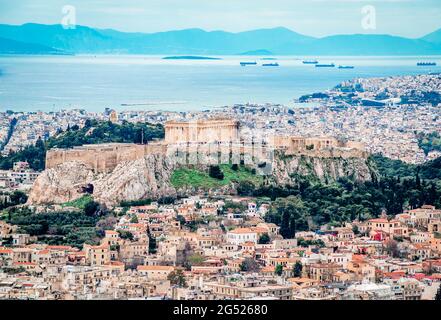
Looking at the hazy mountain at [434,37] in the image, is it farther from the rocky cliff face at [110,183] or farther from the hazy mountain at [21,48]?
the hazy mountain at [21,48]

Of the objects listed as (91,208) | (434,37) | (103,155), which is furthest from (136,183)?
(434,37)

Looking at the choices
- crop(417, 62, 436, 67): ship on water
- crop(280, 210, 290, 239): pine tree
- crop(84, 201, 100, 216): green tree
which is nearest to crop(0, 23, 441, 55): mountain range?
crop(417, 62, 436, 67): ship on water

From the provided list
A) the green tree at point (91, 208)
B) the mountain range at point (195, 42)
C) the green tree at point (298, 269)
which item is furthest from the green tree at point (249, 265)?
the mountain range at point (195, 42)

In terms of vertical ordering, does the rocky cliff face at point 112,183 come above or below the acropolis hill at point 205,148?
below

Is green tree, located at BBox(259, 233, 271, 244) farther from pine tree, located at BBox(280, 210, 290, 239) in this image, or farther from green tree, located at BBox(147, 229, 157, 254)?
green tree, located at BBox(147, 229, 157, 254)

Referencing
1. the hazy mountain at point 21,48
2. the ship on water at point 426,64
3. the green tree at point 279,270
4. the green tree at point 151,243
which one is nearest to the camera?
the green tree at point 279,270

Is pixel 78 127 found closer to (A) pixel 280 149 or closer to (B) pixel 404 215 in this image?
(A) pixel 280 149

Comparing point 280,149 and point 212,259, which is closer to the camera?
point 212,259
